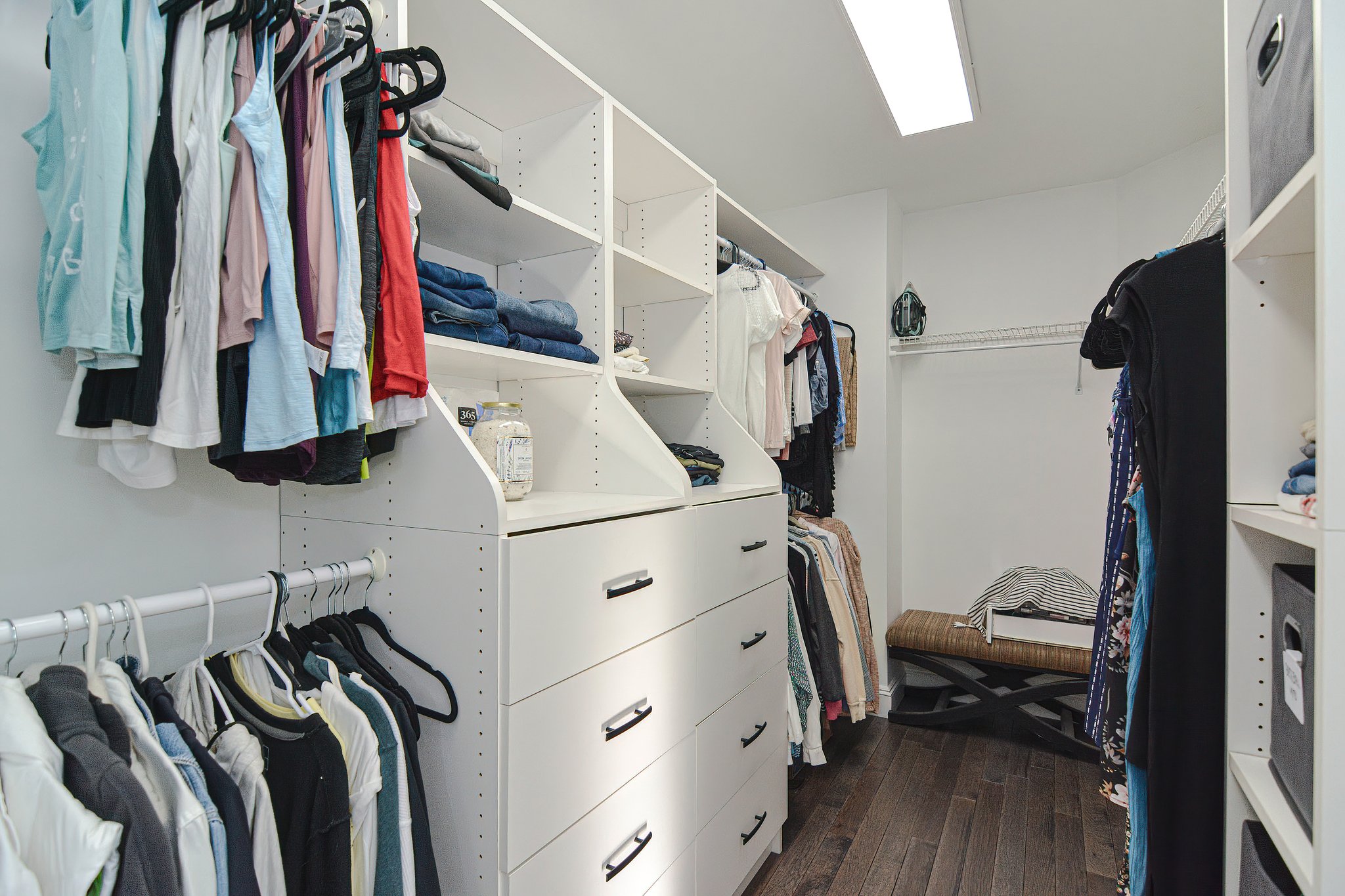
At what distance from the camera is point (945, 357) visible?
3.32 meters

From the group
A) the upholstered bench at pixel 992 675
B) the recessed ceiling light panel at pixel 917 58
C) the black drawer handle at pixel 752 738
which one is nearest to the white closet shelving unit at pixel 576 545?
the black drawer handle at pixel 752 738

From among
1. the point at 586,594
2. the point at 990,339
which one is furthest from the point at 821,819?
the point at 990,339

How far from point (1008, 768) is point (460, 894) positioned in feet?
7.49

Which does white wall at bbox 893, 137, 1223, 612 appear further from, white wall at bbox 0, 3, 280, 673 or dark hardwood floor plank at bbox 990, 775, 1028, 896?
white wall at bbox 0, 3, 280, 673

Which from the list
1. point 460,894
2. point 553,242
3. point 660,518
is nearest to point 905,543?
point 660,518

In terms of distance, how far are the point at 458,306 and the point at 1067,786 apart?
2685mm

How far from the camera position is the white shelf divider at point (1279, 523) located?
2.18 ft

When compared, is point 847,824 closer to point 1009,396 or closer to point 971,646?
point 971,646

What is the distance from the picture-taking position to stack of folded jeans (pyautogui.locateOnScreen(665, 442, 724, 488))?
75.2 inches

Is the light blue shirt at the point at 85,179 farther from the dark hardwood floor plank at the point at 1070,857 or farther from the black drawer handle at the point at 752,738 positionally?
the dark hardwood floor plank at the point at 1070,857

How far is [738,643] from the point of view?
1.78 metres

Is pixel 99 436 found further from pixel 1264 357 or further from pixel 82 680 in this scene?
pixel 1264 357

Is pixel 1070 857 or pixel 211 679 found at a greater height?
pixel 211 679

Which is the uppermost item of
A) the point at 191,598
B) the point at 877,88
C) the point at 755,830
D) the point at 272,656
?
the point at 877,88
